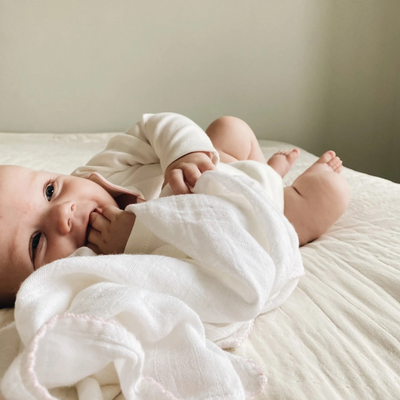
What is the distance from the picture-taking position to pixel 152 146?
0.93 metres

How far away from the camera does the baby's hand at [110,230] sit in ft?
2.08

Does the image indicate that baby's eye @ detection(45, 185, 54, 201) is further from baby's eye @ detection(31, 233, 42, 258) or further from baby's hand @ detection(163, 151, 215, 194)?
baby's hand @ detection(163, 151, 215, 194)

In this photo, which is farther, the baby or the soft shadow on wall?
the soft shadow on wall

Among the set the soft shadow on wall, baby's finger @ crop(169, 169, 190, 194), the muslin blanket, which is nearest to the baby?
baby's finger @ crop(169, 169, 190, 194)

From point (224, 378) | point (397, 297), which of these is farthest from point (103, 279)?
point (397, 297)

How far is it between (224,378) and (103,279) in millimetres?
168

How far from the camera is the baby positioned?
2.04 ft

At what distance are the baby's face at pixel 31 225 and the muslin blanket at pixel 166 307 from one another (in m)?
0.16

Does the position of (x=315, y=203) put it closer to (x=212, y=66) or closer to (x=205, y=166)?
(x=205, y=166)

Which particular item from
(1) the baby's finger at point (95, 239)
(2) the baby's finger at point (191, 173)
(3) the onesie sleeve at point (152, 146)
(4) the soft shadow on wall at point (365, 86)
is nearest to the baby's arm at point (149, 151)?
(3) the onesie sleeve at point (152, 146)

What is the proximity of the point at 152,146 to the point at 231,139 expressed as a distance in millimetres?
225

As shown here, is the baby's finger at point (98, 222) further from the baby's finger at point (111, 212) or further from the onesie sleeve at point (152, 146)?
the onesie sleeve at point (152, 146)

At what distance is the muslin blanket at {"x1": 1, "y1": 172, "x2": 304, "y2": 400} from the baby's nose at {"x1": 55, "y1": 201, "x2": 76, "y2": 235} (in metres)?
0.14

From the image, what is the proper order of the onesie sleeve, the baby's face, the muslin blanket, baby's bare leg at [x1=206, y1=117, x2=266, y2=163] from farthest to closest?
baby's bare leg at [x1=206, y1=117, x2=266, y2=163] < the onesie sleeve < the baby's face < the muslin blanket
